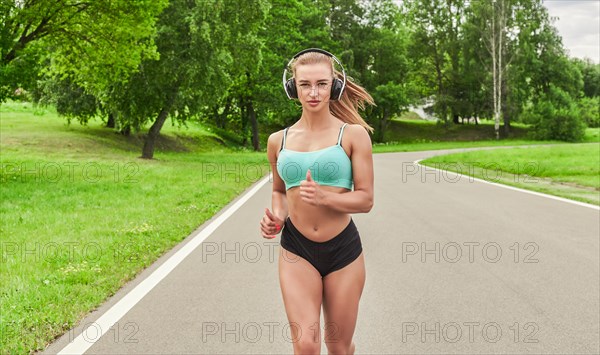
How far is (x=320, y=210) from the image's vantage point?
2.81 m

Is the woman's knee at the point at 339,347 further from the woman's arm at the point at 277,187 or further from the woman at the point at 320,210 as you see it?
the woman's arm at the point at 277,187

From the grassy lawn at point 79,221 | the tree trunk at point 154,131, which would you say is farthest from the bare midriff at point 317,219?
the tree trunk at point 154,131

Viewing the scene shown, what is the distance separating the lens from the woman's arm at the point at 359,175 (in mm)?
2660

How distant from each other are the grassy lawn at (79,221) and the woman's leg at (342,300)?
2435 mm

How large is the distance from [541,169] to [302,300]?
2054 cm

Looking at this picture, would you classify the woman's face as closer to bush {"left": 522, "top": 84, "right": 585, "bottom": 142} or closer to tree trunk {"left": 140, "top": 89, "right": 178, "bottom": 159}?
tree trunk {"left": 140, "top": 89, "right": 178, "bottom": 159}

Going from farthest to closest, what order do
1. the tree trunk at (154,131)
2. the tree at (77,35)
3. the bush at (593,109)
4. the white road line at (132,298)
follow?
the bush at (593,109), the tree trunk at (154,131), the tree at (77,35), the white road line at (132,298)

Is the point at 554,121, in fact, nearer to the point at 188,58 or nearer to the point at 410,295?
the point at 188,58

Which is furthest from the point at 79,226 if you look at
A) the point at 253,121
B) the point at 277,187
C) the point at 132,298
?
the point at 253,121

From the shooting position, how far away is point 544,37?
63.3 meters

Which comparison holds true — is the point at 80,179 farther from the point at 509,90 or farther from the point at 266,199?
the point at 509,90

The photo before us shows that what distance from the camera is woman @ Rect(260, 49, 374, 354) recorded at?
271 centimetres

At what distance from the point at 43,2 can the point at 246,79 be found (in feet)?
90.2

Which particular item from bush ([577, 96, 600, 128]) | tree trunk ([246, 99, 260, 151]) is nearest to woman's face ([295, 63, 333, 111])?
tree trunk ([246, 99, 260, 151])
